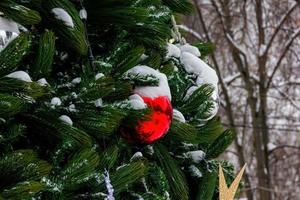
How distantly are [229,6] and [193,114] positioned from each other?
3945 mm

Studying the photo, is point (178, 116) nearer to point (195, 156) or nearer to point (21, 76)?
point (195, 156)

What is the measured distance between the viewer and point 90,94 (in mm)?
528

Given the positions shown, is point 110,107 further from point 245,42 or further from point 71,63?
point 245,42

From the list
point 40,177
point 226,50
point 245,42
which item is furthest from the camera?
point 226,50

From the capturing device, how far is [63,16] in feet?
1.84

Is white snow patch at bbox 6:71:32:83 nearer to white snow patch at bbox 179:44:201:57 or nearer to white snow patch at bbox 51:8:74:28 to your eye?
white snow patch at bbox 51:8:74:28

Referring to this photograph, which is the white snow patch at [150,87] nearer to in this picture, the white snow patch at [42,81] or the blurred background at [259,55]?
the white snow patch at [42,81]

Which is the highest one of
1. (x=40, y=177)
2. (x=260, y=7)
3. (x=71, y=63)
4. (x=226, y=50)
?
(x=260, y=7)

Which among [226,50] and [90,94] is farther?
[226,50]

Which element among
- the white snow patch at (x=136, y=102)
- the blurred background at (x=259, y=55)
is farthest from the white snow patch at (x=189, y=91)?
the blurred background at (x=259, y=55)

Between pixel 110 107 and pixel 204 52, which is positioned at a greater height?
pixel 204 52

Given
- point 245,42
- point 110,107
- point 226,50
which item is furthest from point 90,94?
point 226,50

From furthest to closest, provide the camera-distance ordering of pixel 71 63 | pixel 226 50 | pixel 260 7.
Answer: pixel 226 50, pixel 260 7, pixel 71 63

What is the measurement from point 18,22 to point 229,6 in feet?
13.6
